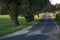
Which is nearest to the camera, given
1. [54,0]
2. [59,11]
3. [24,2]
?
[54,0]

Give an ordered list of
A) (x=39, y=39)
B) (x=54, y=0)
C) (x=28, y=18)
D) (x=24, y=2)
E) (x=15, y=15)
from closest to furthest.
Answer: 1. (x=54, y=0)
2. (x=39, y=39)
3. (x=24, y=2)
4. (x=15, y=15)
5. (x=28, y=18)

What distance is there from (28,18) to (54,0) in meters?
27.4

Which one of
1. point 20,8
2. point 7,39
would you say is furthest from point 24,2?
point 7,39

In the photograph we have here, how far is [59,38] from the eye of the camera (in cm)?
336

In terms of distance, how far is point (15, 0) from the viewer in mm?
21156

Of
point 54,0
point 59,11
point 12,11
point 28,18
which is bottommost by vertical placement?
point 28,18

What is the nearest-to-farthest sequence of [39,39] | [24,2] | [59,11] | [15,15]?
[59,11], [39,39], [24,2], [15,15]

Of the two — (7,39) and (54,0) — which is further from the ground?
(54,0)

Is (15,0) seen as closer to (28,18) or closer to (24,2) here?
(24,2)

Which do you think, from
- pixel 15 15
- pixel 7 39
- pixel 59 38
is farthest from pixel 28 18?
pixel 59 38

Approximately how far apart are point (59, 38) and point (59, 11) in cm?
45

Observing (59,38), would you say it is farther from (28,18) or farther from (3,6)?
(28,18)

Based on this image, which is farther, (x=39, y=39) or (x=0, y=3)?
(x=0, y=3)

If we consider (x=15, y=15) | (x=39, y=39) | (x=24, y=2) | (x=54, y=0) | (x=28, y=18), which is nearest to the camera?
(x=54, y=0)
